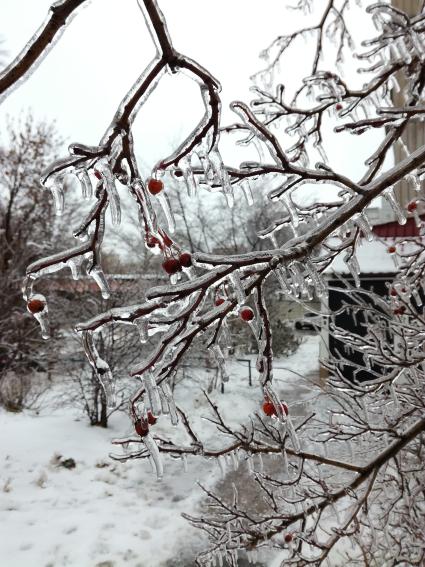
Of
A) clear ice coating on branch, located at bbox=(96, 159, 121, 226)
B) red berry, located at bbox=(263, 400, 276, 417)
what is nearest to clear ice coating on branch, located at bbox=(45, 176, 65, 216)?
clear ice coating on branch, located at bbox=(96, 159, 121, 226)

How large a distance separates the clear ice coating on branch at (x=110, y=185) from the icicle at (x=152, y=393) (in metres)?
0.43

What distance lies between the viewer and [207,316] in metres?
1.21

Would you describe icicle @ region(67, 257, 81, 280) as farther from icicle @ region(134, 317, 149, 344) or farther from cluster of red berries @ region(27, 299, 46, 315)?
icicle @ region(134, 317, 149, 344)

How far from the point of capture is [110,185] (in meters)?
1.02

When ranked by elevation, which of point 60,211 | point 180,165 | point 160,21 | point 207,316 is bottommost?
point 207,316

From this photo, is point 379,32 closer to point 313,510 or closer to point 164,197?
point 164,197

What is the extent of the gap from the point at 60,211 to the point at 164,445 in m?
1.44

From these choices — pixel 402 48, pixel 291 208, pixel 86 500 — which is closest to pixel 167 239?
pixel 291 208

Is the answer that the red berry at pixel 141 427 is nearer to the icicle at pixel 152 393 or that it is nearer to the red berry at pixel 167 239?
the icicle at pixel 152 393

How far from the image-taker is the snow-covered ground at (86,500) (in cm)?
435

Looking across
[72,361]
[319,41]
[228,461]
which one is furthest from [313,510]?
[72,361]

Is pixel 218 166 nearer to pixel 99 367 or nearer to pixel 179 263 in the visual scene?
pixel 179 263

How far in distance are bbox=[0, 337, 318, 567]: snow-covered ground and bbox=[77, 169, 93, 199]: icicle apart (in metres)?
2.32

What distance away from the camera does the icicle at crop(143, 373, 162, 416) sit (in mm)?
1043
